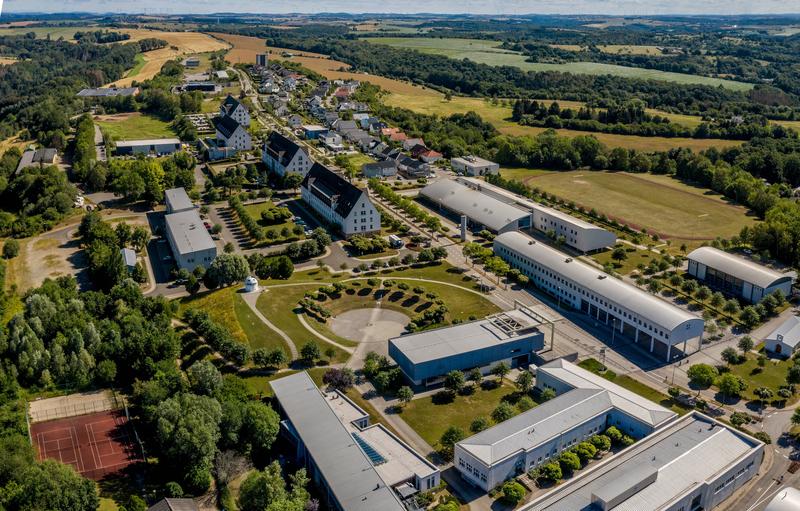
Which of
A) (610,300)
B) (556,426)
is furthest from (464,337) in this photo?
(610,300)

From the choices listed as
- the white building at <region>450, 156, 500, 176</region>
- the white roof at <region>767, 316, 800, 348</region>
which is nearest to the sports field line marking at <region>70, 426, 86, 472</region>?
the white roof at <region>767, 316, 800, 348</region>

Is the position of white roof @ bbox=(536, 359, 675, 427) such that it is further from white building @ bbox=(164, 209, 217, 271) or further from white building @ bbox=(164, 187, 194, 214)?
white building @ bbox=(164, 187, 194, 214)

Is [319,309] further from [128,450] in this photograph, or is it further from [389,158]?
[389,158]

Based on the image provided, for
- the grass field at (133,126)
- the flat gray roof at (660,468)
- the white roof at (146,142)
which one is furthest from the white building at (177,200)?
the flat gray roof at (660,468)

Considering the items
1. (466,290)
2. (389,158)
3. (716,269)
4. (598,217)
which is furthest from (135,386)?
(389,158)

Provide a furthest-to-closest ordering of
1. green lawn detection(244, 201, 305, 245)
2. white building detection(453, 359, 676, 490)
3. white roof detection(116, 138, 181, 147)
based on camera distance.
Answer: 1. white roof detection(116, 138, 181, 147)
2. green lawn detection(244, 201, 305, 245)
3. white building detection(453, 359, 676, 490)

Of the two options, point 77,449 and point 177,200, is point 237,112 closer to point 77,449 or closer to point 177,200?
point 177,200
